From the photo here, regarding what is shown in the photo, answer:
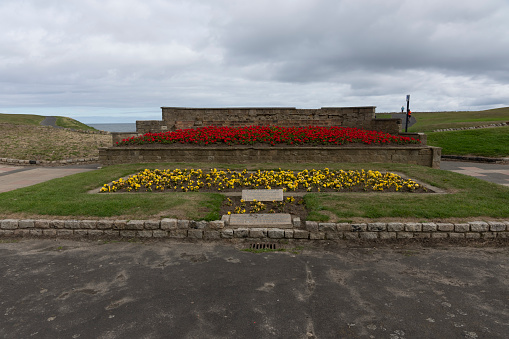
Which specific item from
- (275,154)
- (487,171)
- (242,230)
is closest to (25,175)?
(275,154)

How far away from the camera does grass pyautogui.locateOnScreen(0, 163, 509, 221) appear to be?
21.6 ft

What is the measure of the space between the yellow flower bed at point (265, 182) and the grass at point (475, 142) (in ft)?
39.1

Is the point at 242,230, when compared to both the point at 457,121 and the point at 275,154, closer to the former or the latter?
the point at 275,154

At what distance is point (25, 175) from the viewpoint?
13.3m

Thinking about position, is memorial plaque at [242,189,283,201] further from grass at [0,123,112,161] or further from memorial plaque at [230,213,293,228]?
grass at [0,123,112,161]

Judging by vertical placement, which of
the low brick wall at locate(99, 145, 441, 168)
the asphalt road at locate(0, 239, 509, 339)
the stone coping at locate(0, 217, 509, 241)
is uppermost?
the low brick wall at locate(99, 145, 441, 168)

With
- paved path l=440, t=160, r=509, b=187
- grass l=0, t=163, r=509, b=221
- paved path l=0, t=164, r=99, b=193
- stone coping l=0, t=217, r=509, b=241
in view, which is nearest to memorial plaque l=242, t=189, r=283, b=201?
grass l=0, t=163, r=509, b=221

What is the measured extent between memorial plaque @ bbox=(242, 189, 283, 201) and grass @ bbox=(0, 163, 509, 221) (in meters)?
0.71

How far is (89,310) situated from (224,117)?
51.1 feet

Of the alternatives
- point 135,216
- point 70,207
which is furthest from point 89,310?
point 70,207

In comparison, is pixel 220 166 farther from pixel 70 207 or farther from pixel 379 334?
pixel 379 334

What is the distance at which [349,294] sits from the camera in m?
4.04

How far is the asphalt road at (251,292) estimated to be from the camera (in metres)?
3.38

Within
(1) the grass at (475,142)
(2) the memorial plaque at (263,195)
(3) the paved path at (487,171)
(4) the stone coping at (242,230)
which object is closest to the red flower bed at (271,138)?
(3) the paved path at (487,171)
